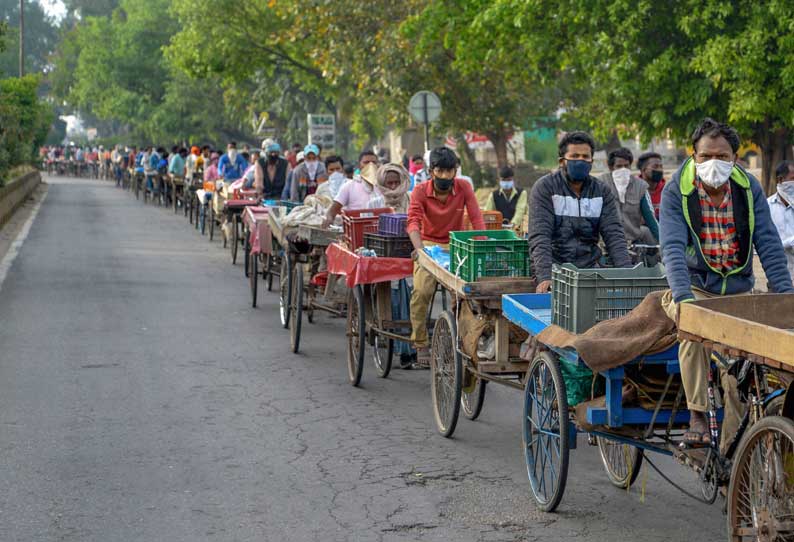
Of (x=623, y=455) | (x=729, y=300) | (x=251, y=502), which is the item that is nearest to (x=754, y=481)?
(x=729, y=300)

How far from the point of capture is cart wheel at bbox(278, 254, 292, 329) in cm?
1233

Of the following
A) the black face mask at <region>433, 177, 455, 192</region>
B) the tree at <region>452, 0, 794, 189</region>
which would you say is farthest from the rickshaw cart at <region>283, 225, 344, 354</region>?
the tree at <region>452, 0, 794, 189</region>

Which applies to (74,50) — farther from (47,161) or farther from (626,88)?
(626,88)

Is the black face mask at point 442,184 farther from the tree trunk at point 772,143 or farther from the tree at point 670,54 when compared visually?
the tree trunk at point 772,143

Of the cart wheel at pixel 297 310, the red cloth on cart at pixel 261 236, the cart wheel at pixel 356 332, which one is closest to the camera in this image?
the cart wheel at pixel 356 332

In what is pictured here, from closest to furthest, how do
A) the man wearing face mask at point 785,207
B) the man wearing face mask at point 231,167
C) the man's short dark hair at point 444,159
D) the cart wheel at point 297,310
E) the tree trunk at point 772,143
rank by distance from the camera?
the man's short dark hair at point 444,159
the man wearing face mask at point 785,207
the cart wheel at point 297,310
the tree trunk at point 772,143
the man wearing face mask at point 231,167

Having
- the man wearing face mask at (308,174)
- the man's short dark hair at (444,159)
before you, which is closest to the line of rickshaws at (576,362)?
the man's short dark hair at (444,159)

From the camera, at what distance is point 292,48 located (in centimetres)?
3944

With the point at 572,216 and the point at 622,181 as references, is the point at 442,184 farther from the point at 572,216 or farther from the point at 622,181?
the point at 622,181

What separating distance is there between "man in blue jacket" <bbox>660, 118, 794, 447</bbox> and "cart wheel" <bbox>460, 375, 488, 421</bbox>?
2560 mm

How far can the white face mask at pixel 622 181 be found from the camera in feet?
37.4

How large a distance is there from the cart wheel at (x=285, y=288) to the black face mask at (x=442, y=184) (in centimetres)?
306

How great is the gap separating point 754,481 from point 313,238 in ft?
25.5

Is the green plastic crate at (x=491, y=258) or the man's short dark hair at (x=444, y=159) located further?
the man's short dark hair at (x=444, y=159)
